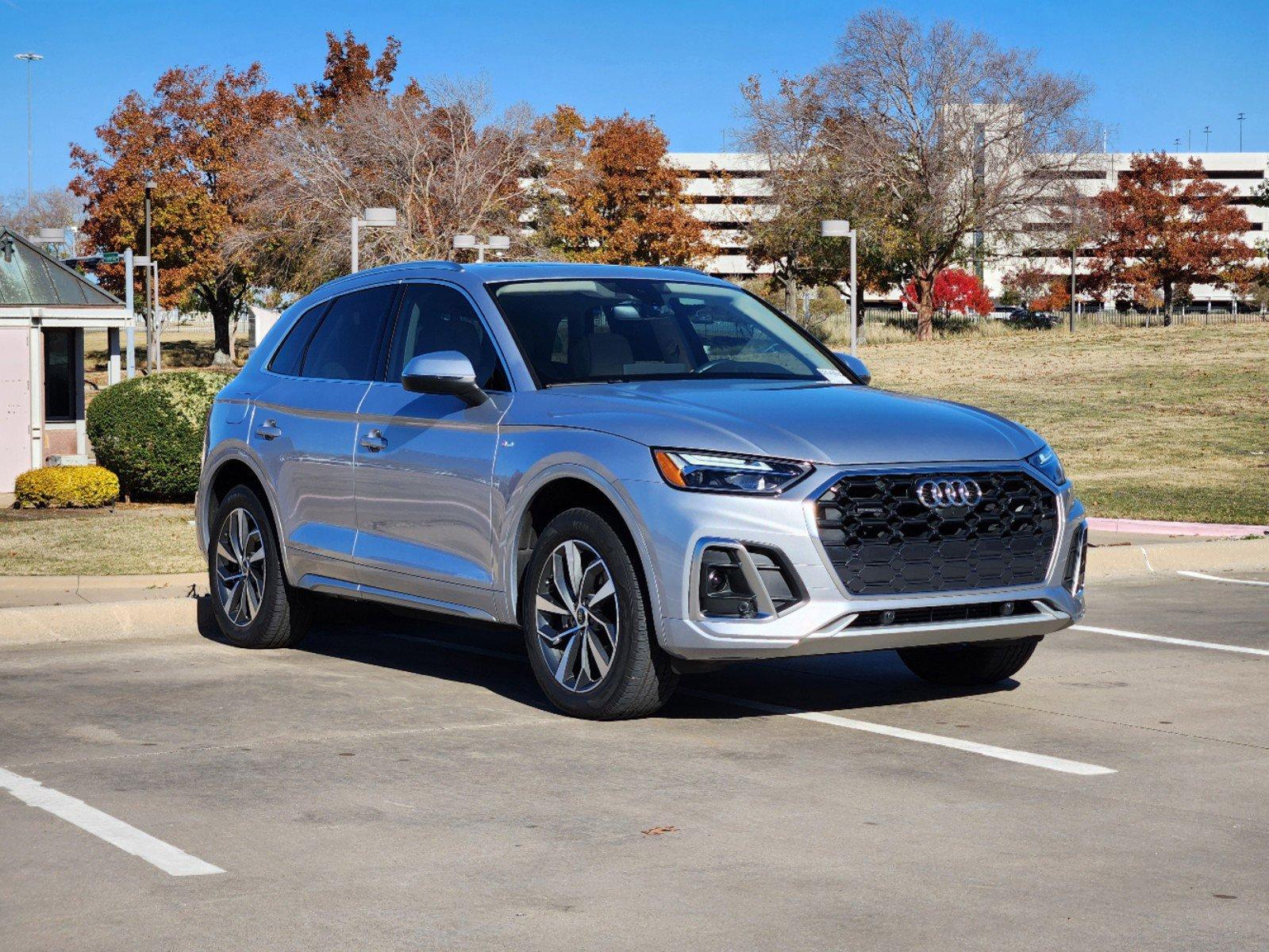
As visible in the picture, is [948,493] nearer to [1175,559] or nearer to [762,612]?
[762,612]

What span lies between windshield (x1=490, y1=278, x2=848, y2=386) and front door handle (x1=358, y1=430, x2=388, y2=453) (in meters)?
0.87

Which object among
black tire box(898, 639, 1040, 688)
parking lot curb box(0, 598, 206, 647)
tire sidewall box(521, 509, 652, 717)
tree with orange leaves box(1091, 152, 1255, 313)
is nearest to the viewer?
tire sidewall box(521, 509, 652, 717)

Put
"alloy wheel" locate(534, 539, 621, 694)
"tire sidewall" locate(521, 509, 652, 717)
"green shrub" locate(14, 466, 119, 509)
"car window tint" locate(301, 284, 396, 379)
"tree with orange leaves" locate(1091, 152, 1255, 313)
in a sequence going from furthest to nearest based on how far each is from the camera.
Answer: "tree with orange leaves" locate(1091, 152, 1255, 313)
"green shrub" locate(14, 466, 119, 509)
"car window tint" locate(301, 284, 396, 379)
"alloy wheel" locate(534, 539, 621, 694)
"tire sidewall" locate(521, 509, 652, 717)

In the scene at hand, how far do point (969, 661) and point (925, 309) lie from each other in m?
55.3

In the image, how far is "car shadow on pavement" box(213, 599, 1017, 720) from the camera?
7816 mm

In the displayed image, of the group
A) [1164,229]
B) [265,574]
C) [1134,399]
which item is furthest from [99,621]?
[1164,229]

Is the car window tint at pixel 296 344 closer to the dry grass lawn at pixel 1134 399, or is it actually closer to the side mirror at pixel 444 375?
the side mirror at pixel 444 375

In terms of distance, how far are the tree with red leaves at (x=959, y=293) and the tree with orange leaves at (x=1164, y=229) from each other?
33.8ft

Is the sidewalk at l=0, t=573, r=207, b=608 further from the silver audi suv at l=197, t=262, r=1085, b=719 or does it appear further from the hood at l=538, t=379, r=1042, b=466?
the hood at l=538, t=379, r=1042, b=466

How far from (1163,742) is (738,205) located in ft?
441

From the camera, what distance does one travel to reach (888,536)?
22.2ft

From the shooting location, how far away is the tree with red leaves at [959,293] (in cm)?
9438

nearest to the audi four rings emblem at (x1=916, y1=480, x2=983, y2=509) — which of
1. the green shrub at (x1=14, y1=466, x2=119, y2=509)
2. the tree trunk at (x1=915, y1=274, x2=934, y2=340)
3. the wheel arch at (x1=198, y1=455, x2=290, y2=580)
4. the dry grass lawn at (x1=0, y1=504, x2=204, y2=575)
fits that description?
the wheel arch at (x1=198, y1=455, x2=290, y2=580)

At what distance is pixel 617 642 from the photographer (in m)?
6.97
